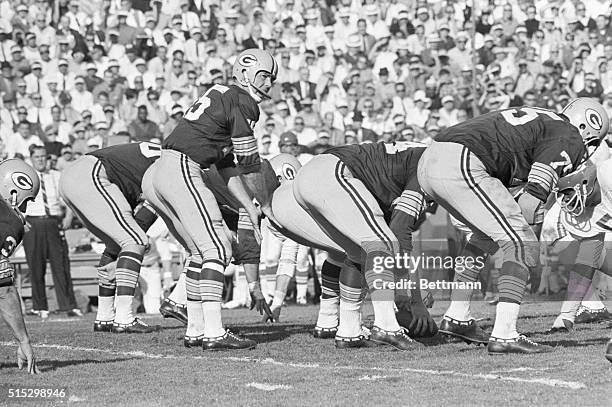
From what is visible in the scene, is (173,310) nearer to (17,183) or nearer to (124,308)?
(124,308)

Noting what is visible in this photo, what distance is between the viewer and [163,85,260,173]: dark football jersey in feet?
26.6

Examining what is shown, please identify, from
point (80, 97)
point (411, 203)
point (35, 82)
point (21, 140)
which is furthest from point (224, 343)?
point (35, 82)

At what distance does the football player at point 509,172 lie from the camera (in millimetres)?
6973

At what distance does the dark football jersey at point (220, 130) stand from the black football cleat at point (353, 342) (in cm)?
145

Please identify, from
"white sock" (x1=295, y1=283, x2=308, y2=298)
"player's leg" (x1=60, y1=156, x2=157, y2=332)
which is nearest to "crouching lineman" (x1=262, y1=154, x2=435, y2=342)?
"player's leg" (x1=60, y1=156, x2=157, y2=332)

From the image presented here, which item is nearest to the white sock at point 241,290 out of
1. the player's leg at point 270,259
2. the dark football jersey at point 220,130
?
the player's leg at point 270,259

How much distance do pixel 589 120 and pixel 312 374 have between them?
104 inches

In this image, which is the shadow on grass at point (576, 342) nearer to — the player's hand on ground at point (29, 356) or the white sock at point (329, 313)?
the white sock at point (329, 313)

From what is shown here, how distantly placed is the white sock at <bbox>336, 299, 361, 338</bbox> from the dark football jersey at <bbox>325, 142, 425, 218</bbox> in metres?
0.83

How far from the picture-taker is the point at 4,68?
1869 cm

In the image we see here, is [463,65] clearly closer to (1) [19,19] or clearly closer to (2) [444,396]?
(1) [19,19]

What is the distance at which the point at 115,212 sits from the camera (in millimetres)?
9852

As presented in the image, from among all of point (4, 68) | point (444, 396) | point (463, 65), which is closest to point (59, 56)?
point (4, 68)

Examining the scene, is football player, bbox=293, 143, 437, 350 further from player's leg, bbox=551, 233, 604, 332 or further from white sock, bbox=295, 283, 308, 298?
white sock, bbox=295, 283, 308, 298
